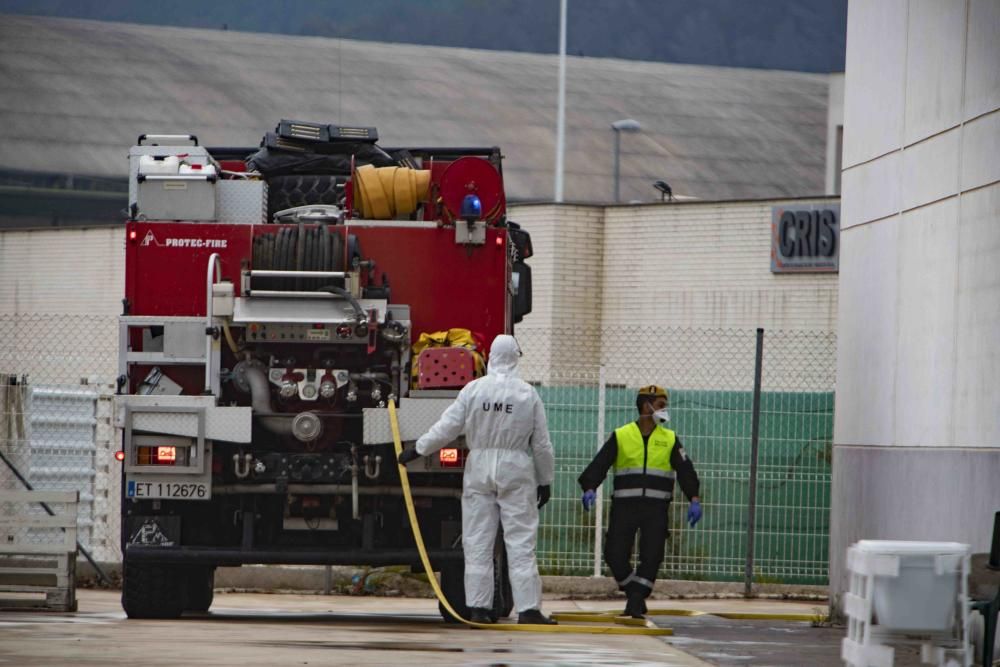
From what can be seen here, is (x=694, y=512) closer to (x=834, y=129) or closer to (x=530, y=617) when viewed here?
(x=530, y=617)

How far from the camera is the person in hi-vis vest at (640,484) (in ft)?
44.8

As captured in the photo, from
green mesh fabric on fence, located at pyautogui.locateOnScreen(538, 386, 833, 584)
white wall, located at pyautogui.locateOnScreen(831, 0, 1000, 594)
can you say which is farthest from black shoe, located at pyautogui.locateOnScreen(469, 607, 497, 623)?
green mesh fabric on fence, located at pyautogui.locateOnScreen(538, 386, 833, 584)

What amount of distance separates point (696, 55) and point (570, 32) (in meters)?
5.65

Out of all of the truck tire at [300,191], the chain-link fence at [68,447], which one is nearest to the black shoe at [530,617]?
the truck tire at [300,191]

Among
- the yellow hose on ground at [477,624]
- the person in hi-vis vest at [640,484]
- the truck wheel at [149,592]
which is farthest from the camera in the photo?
the person in hi-vis vest at [640,484]

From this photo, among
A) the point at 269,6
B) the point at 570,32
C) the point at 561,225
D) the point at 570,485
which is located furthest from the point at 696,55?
the point at 570,485

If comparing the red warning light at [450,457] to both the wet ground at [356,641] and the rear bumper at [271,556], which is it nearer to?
A: the rear bumper at [271,556]

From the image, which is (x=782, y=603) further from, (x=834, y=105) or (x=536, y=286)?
(x=834, y=105)

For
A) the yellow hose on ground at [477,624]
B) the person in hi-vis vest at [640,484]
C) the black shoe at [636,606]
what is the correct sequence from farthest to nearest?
the person in hi-vis vest at [640,484], the black shoe at [636,606], the yellow hose on ground at [477,624]

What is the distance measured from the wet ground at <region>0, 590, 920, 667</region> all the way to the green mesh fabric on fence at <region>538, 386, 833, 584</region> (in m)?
1.99

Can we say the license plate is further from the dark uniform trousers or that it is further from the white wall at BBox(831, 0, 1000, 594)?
the white wall at BBox(831, 0, 1000, 594)

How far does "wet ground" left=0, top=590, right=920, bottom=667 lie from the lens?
8820 mm

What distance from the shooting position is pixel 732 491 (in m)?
17.0

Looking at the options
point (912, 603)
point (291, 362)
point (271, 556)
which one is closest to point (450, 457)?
point (291, 362)
